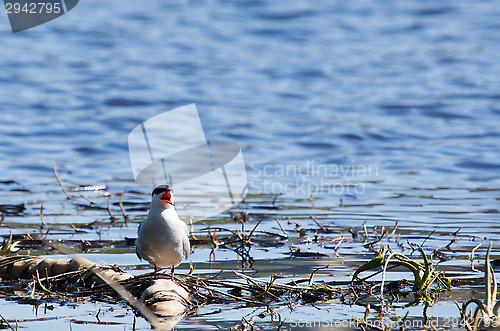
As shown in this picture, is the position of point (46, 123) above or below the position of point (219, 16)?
below

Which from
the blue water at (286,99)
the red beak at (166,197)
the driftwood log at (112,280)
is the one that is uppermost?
the blue water at (286,99)

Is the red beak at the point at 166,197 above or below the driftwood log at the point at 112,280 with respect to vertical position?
above

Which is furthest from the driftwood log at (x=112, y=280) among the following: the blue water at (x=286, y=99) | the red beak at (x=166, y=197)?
the blue water at (x=286, y=99)

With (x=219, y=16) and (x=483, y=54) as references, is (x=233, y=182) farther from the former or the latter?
(x=219, y=16)

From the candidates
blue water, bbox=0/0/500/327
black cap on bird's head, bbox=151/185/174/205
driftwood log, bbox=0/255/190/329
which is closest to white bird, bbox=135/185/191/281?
black cap on bird's head, bbox=151/185/174/205

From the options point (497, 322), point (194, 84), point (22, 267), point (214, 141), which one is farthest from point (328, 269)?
point (194, 84)

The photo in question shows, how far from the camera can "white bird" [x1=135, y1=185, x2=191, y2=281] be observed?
436cm

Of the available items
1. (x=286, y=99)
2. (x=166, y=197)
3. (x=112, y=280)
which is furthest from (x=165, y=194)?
(x=286, y=99)

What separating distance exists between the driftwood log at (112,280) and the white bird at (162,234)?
0.15 metres

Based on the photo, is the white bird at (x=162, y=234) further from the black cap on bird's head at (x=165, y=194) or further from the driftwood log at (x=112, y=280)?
the driftwood log at (x=112, y=280)

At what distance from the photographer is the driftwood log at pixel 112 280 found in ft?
13.5

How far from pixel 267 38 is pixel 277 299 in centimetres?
1394

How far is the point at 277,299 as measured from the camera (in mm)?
4352

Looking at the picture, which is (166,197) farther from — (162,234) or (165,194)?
(162,234)
